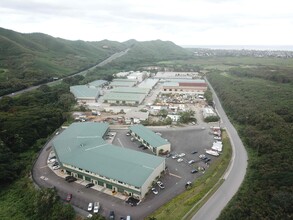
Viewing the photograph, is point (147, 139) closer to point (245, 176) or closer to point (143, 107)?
point (245, 176)

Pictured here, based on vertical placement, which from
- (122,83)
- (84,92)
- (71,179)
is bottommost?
(122,83)

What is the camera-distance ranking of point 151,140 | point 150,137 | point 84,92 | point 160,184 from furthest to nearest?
point 84,92, point 150,137, point 151,140, point 160,184

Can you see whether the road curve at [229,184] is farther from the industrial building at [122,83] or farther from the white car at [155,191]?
the industrial building at [122,83]

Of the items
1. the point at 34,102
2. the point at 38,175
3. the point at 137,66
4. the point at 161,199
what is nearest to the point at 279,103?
the point at 161,199

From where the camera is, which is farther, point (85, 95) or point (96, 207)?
point (85, 95)

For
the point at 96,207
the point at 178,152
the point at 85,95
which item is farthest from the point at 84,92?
the point at 96,207

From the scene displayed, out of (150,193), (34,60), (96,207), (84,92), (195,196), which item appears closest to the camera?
(96,207)

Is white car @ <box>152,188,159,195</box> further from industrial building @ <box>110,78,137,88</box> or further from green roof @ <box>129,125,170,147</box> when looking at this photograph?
industrial building @ <box>110,78,137,88</box>

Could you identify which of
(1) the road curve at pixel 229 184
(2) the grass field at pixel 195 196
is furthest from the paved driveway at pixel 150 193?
(1) the road curve at pixel 229 184

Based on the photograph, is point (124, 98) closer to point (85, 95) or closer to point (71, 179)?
point (85, 95)
